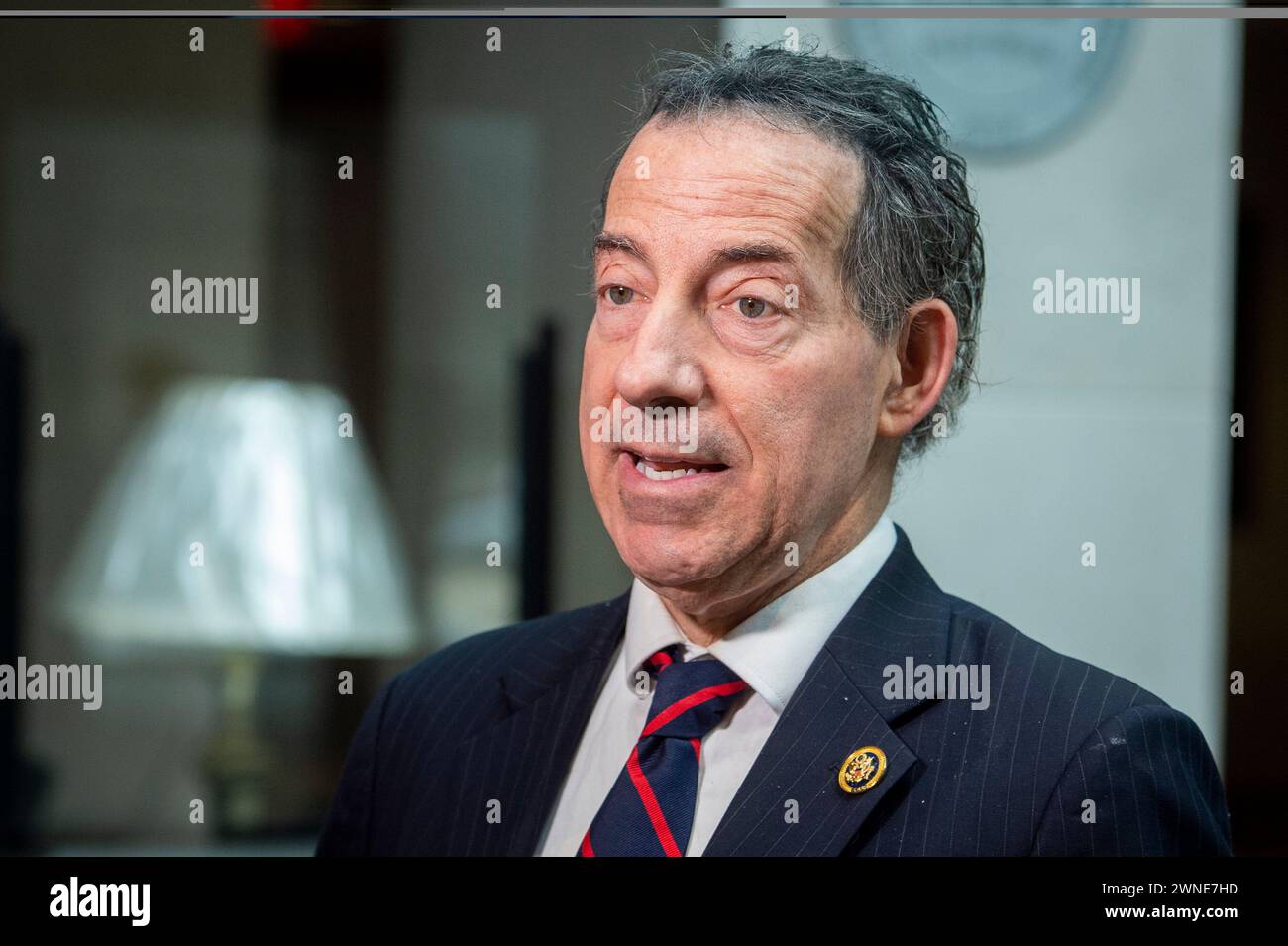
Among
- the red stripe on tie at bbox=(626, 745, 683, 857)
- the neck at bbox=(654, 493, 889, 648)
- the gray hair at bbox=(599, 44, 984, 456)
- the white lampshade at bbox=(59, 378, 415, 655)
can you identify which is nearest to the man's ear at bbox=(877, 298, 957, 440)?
the gray hair at bbox=(599, 44, 984, 456)

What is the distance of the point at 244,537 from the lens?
7.53ft

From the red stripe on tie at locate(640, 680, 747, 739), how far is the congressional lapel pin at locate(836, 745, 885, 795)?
210mm

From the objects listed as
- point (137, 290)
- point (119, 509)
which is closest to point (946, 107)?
point (137, 290)

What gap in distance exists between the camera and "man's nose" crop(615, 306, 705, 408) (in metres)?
2.00

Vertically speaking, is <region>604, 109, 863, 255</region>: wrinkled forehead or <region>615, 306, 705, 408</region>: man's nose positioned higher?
<region>604, 109, 863, 255</region>: wrinkled forehead

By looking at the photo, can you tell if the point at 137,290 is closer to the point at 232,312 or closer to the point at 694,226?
the point at 232,312

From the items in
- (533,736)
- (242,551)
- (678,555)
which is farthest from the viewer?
(242,551)

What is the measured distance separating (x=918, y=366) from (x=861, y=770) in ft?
2.17

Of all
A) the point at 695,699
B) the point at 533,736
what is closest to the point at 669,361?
the point at 695,699

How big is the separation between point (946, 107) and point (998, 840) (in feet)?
4.02

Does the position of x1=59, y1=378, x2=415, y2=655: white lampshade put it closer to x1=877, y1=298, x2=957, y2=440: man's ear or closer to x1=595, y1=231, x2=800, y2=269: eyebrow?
x1=595, y1=231, x2=800, y2=269: eyebrow

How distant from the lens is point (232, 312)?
231 cm

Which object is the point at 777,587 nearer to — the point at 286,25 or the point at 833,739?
the point at 833,739

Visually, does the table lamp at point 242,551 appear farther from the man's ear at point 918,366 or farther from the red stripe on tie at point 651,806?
the man's ear at point 918,366
